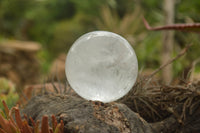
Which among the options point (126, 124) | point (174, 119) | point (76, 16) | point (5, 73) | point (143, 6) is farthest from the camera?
point (76, 16)

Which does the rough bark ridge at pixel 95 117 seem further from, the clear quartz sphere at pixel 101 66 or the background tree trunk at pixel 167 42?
the background tree trunk at pixel 167 42

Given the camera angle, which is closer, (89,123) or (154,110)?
(89,123)

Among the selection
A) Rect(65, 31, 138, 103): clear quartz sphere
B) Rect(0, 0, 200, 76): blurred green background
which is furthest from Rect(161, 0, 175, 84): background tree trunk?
Rect(65, 31, 138, 103): clear quartz sphere

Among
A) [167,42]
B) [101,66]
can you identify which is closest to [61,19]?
[167,42]

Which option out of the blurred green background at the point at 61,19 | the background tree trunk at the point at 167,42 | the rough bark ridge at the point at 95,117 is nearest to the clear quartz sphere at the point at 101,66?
the rough bark ridge at the point at 95,117

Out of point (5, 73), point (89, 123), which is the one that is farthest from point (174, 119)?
point (5, 73)

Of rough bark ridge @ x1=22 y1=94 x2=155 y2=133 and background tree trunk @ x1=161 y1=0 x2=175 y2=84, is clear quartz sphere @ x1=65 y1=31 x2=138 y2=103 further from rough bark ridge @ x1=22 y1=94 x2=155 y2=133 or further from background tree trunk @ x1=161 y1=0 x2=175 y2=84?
background tree trunk @ x1=161 y1=0 x2=175 y2=84

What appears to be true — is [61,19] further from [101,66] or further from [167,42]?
[101,66]

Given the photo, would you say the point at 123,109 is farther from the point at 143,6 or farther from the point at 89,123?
the point at 143,6
